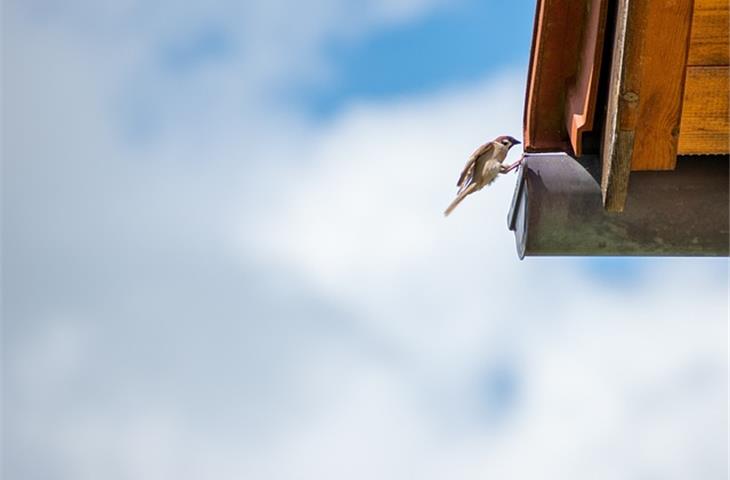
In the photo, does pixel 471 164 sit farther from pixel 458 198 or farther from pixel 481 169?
pixel 458 198

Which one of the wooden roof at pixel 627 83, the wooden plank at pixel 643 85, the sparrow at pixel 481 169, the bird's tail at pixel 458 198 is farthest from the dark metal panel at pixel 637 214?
the bird's tail at pixel 458 198

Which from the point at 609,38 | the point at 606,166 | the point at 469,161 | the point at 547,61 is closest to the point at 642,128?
the point at 606,166

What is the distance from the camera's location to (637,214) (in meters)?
2.63

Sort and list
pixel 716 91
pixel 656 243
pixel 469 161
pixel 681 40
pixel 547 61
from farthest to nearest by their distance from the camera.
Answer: pixel 469 161, pixel 547 61, pixel 656 243, pixel 716 91, pixel 681 40

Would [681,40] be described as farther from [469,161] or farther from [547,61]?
[469,161]

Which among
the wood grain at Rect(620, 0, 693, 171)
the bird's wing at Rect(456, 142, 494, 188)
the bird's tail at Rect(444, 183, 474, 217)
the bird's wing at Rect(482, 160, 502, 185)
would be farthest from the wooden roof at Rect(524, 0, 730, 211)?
the bird's tail at Rect(444, 183, 474, 217)

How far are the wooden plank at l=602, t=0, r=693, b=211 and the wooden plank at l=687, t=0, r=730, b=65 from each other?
0.45 feet

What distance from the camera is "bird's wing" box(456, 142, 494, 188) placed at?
388 centimetres

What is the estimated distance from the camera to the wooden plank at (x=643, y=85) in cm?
222

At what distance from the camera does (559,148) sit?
2.92 metres

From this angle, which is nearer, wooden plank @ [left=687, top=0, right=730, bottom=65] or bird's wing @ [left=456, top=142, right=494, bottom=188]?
wooden plank @ [left=687, top=0, right=730, bottom=65]

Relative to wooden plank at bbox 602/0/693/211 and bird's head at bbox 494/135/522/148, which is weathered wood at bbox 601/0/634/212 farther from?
bird's head at bbox 494/135/522/148

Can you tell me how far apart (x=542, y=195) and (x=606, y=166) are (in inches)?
13.3

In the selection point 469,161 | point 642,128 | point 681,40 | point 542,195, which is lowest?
point 469,161
